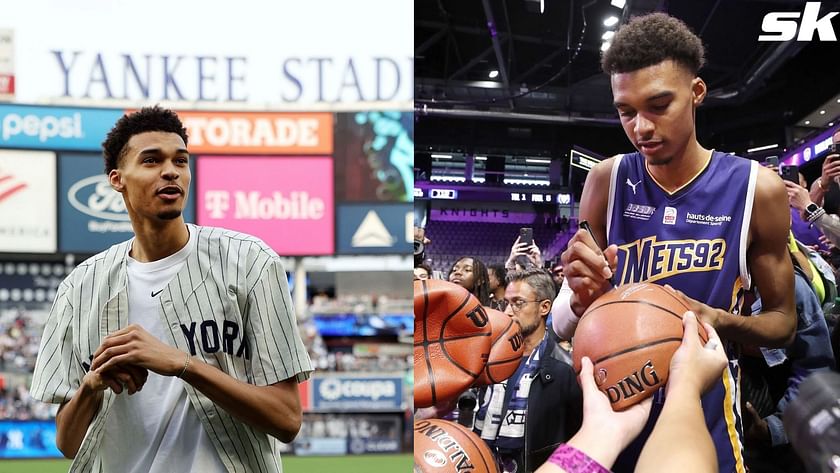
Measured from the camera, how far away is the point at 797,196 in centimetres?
183

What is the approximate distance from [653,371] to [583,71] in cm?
75

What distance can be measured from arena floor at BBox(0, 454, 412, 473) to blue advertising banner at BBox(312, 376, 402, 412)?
1.52 ft

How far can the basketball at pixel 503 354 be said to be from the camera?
192 cm

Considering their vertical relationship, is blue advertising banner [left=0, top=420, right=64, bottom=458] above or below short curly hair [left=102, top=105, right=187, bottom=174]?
below

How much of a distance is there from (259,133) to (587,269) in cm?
627

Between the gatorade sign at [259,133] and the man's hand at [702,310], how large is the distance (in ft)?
20.6

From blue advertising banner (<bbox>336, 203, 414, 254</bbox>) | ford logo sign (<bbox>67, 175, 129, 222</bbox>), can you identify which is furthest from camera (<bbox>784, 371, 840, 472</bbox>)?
ford logo sign (<bbox>67, 175, 129, 222</bbox>)

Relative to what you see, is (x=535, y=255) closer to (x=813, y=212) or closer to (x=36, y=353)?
(x=813, y=212)

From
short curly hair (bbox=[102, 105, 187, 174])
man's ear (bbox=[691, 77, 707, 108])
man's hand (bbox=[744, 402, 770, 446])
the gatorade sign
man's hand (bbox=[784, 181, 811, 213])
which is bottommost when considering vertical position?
man's hand (bbox=[744, 402, 770, 446])

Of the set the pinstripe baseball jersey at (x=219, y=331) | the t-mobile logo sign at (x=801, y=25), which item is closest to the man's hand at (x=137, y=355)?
the pinstripe baseball jersey at (x=219, y=331)

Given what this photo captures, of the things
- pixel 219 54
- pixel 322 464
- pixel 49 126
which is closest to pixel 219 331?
pixel 322 464

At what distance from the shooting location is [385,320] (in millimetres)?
7531

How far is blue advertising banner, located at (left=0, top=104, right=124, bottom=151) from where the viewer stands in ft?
24.1

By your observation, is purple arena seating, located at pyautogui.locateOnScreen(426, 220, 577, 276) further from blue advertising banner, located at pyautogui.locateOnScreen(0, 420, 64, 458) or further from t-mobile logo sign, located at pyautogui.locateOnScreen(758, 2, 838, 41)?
blue advertising banner, located at pyautogui.locateOnScreen(0, 420, 64, 458)
